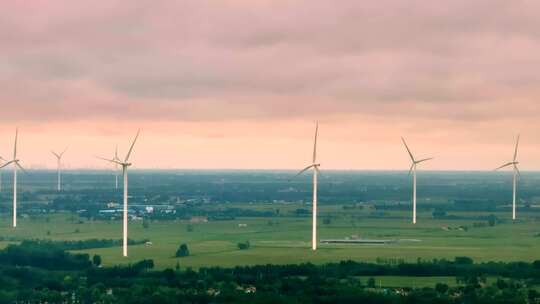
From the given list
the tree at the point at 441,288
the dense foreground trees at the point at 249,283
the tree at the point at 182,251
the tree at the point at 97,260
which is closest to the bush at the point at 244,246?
the tree at the point at 182,251

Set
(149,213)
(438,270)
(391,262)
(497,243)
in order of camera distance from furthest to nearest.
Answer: (149,213), (497,243), (391,262), (438,270)

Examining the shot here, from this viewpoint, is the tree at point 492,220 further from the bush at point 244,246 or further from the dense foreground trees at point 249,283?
the dense foreground trees at point 249,283

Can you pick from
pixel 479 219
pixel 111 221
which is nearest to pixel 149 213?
pixel 111 221

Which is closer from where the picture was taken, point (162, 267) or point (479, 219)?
point (162, 267)

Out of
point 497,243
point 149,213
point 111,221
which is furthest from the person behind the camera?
point 149,213

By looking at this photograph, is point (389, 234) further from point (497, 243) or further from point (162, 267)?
point (162, 267)

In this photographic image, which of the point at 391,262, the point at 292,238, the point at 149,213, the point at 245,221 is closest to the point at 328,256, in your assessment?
the point at 391,262

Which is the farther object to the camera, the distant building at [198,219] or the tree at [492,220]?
the distant building at [198,219]
